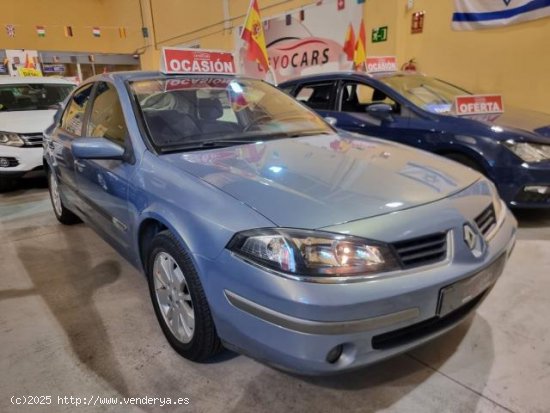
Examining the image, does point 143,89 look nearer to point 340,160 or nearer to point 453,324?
point 340,160

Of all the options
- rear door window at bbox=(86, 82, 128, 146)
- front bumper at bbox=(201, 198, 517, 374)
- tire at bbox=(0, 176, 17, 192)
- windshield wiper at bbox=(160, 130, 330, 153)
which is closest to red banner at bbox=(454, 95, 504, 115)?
windshield wiper at bbox=(160, 130, 330, 153)

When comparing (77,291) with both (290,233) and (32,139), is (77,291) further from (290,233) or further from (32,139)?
(32,139)

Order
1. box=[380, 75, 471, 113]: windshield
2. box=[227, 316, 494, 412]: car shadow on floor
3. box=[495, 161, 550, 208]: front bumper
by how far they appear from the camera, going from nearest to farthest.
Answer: box=[227, 316, 494, 412]: car shadow on floor
box=[495, 161, 550, 208]: front bumper
box=[380, 75, 471, 113]: windshield

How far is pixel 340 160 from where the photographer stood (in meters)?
1.86

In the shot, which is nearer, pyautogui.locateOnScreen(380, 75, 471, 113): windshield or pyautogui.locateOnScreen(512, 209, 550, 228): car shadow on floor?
pyautogui.locateOnScreen(512, 209, 550, 228): car shadow on floor

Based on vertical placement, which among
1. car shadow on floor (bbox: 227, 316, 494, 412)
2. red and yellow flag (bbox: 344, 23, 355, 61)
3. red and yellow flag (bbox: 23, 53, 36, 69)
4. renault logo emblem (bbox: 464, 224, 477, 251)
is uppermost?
red and yellow flag (bbox: 23, 53, 36, 69)

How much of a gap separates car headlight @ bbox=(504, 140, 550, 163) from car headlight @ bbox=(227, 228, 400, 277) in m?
2.33

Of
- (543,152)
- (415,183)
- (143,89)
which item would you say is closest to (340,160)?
(415,183)

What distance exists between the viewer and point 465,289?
4.64ft

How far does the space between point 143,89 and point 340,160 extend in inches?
46.7

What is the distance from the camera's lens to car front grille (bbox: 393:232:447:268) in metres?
1.31

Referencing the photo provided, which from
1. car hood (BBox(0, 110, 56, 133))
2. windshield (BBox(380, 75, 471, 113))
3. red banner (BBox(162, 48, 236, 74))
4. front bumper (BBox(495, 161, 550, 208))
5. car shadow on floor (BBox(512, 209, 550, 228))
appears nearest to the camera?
red banner (BBox(162, 48, 236, 74))

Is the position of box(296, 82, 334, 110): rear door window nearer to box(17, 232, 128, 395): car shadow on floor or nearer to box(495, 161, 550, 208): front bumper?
box(495, 161, 550, 208): front bumper

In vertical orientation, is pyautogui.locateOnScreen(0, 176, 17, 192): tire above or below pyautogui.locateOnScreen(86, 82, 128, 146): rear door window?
below
